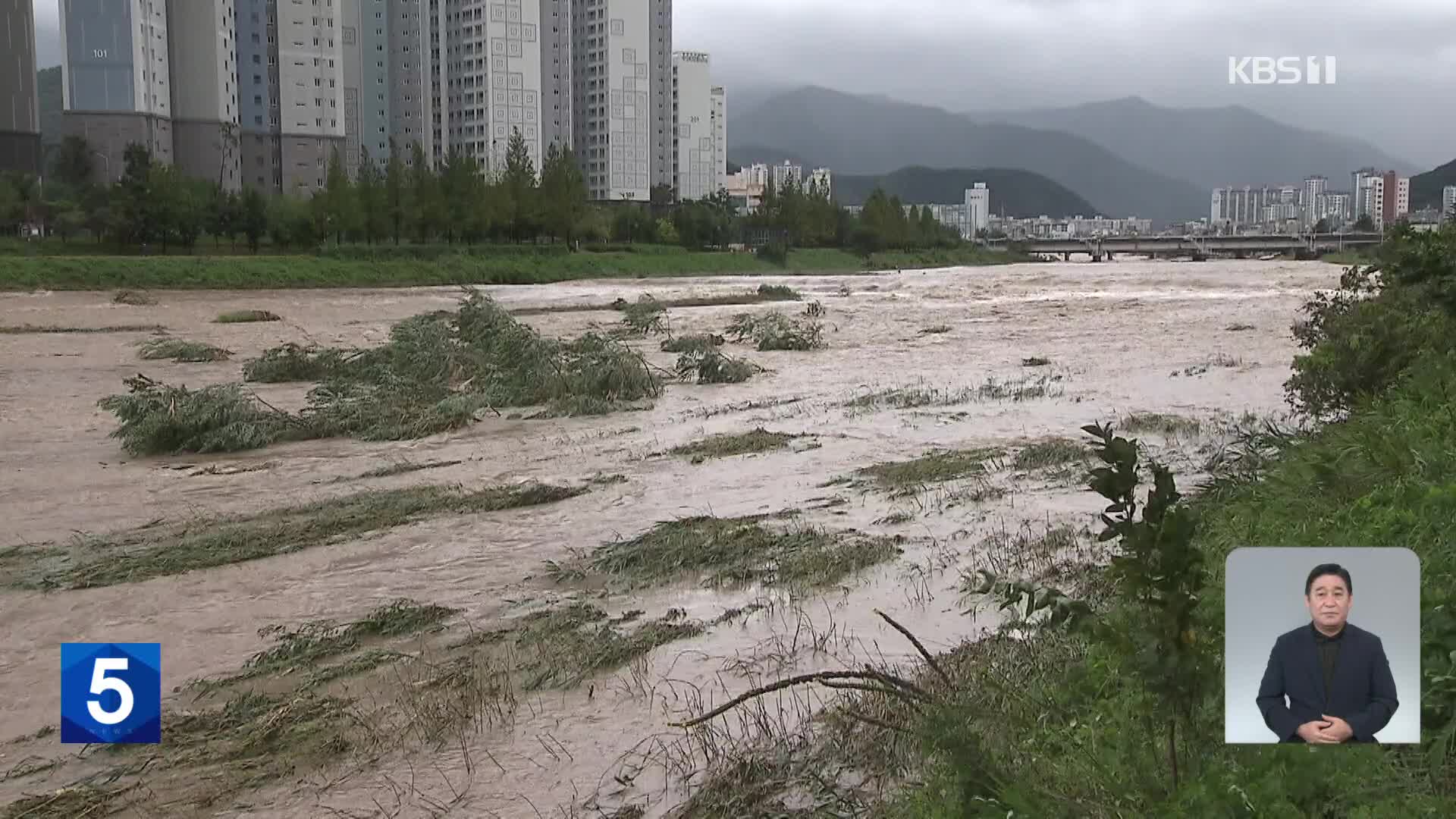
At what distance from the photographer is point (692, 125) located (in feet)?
504

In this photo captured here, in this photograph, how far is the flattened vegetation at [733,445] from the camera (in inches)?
508

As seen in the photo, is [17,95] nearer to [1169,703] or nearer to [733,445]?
[733,445]

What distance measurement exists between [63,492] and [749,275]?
6963cm

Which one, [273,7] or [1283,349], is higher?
[273,7]

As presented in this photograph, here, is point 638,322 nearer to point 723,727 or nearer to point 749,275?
point 723,727

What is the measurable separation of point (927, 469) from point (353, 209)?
6050cm

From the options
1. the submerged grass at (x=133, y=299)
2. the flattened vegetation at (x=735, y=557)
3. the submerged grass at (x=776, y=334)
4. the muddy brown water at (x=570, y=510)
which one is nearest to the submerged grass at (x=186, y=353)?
the muddy brown water at (x=570, y=510)

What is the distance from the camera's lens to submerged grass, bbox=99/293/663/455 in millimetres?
13633

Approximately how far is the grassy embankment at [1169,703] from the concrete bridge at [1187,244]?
95904mm

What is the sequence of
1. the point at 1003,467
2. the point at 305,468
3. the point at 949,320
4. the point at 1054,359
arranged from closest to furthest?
the point at 1003,467
the point at 305,468
the point at 1054,359
the point at 949,320

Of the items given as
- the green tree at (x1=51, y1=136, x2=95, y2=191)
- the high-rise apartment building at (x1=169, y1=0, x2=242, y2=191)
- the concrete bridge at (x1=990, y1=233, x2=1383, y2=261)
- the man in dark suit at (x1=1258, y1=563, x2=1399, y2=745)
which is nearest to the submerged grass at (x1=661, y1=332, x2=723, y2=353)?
the man in dark suit at (x1=1258, y1=563, x2=1399, y2=745)

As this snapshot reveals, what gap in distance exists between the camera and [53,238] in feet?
200

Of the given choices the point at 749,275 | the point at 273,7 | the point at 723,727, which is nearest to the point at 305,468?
the point at 723,727

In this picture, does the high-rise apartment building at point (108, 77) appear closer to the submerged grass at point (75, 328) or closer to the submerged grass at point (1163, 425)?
the submerged grass at point (75, 328)
